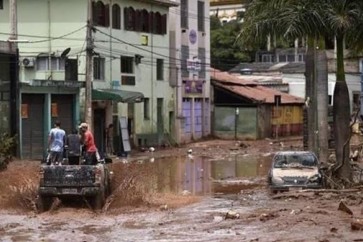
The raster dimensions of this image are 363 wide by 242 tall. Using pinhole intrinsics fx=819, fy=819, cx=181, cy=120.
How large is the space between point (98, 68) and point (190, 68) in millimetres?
11781

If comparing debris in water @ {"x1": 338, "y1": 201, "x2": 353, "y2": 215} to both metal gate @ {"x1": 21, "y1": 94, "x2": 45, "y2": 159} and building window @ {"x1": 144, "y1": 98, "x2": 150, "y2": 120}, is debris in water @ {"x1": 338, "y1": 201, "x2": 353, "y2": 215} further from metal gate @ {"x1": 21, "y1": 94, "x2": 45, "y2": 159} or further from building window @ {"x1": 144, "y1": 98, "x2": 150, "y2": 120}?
building window @ {"x1": 144, "y1": 98, "x2": 150, "y2": 120}

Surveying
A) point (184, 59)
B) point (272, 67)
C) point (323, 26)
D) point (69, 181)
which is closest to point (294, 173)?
point (323, 26)

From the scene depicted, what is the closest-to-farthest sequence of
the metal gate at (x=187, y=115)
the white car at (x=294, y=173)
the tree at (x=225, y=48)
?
the white car at (x=294, y=173) → the metal gate at (x=187, y=115) → the tree at (x=225, y=48)

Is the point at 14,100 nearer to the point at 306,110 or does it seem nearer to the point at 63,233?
the point at 306,110

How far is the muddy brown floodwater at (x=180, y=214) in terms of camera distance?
644 inches

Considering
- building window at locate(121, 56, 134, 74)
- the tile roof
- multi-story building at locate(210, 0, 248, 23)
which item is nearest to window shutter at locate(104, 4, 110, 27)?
building window at locate(121, 56, 134, 74)

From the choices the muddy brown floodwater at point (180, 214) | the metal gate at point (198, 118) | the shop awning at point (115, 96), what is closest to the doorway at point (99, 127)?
the shop awning at point (115, 96)

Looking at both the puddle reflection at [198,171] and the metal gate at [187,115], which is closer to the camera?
the puddle reflection at [198,171]

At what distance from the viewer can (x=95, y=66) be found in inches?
1827

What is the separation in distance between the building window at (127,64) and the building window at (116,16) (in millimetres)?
2118

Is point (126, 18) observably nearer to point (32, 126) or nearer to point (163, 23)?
point (163, 23)

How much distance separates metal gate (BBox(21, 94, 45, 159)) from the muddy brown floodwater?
36.6 ft

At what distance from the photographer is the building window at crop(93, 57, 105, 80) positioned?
152 ft

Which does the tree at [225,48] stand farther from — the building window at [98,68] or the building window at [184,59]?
the building window at [98,68]
